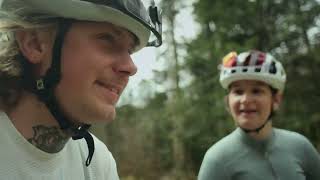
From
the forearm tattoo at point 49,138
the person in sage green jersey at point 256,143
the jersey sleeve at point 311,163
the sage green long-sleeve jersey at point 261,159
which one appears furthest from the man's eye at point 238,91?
the forearm tattoo at point 49,138

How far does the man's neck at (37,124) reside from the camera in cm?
225

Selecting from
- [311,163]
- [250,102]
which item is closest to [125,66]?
[250,102]

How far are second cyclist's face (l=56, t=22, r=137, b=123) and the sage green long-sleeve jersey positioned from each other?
179 cm

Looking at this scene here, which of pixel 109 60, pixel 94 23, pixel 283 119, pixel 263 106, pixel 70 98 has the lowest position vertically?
pixel 283 119

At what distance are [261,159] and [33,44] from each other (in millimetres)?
2365

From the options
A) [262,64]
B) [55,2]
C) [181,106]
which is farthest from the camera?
[181,106]

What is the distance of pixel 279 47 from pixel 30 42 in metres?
14.4

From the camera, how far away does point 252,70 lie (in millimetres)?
4379

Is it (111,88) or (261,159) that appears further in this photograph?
(261,159)

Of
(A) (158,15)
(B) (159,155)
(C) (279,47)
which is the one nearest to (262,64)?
(A) (158,15)

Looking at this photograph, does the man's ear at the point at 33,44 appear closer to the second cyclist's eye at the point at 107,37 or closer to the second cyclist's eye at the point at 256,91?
the second cyclist's eye at the point at 107,37

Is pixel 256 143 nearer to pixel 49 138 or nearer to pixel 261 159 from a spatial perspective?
pixel 261 159

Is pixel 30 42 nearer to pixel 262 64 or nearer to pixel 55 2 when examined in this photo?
pixel 55 2

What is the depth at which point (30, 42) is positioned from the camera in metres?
2.33
